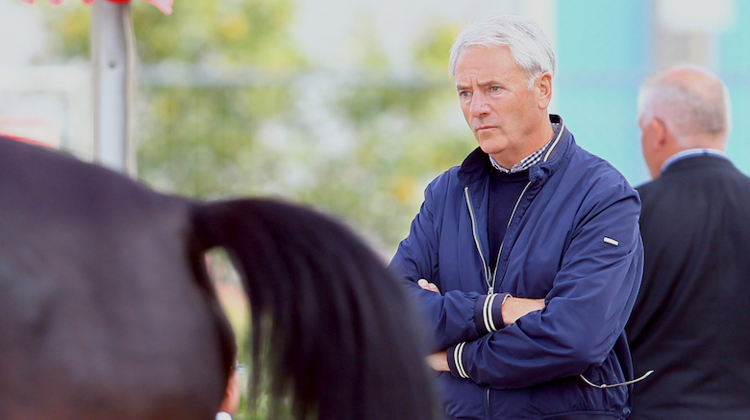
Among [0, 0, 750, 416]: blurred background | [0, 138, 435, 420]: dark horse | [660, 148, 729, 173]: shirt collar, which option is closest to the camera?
[0, 138, 435, 420]: dark horse

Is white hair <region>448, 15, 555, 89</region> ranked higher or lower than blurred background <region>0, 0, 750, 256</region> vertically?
higher

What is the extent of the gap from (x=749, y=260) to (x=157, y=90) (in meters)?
5.44

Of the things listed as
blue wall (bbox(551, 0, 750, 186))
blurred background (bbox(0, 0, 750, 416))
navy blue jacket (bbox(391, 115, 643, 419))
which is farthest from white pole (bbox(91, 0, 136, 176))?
blue wall (bbox(551, 0, 750, 186))

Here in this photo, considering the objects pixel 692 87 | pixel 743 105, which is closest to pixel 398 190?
pixel 743 105

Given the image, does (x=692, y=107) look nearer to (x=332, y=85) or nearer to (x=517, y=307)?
(x=517, y=307)

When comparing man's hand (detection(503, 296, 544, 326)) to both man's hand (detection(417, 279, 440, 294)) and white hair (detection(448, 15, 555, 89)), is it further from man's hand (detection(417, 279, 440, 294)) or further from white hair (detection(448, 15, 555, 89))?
white hair (detection(448, 15, 555, 89))

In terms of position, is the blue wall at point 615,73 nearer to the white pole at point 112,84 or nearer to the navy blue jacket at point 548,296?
the white pole at point 112,84

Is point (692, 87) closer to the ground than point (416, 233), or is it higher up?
higher up

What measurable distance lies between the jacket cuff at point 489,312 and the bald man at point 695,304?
84 cm

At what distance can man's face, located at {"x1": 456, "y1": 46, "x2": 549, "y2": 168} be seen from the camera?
226 centimetres

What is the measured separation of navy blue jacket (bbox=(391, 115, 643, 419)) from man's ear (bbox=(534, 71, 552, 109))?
11 cm

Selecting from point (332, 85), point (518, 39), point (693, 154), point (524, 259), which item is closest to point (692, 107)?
point (693, 154)

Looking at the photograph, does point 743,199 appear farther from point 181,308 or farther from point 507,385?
point 181,308

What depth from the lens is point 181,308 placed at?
1262mm
